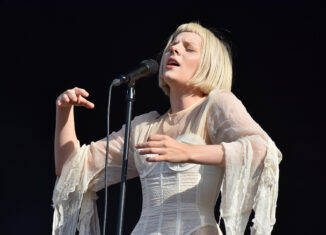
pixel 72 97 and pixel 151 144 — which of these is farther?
pixel 72 97

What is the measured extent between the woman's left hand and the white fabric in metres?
0.17

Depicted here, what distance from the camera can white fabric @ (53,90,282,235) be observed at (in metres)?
1.96

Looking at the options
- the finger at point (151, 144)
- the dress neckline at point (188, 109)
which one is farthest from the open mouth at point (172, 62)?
the finger at point (151, 144)

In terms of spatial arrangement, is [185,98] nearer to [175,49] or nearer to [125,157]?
[175,49]

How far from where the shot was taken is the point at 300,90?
3152 millimetres

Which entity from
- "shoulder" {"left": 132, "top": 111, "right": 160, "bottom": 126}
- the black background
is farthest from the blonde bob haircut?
the black background

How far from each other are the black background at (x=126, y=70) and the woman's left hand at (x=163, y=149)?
4.60 feet

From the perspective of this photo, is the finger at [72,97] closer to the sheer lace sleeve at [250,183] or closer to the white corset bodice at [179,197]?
the white corset bodice at [179,197]

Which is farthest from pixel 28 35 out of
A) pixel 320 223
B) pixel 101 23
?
pixel 320 223

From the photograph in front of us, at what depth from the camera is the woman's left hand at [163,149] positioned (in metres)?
1.80

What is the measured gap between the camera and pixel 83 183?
7.84 ft

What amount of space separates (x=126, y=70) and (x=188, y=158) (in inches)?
69.9

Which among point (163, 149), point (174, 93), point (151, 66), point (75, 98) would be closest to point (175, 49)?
point (174, 93)

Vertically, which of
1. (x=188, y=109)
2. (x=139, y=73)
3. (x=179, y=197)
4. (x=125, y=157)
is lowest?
(x=179, y=197)
